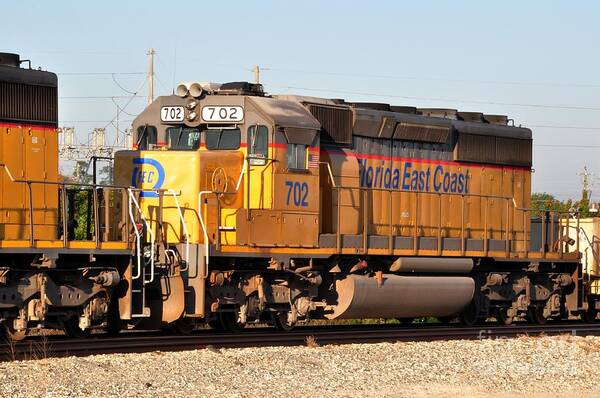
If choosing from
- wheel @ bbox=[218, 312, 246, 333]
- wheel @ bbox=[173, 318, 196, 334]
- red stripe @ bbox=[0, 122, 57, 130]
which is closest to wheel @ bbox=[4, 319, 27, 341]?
red stripe @ bbox=[0, 122, 57, 130]

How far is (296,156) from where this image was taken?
15.7 m

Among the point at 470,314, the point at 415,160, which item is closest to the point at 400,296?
the point at 470,314

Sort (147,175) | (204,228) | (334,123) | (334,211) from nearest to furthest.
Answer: (204,228) < (147,175) < (334,211) < (334,123)

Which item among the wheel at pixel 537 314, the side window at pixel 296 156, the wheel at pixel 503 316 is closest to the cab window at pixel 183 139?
the side window at pixel 296 156

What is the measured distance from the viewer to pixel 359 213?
55.6 feet

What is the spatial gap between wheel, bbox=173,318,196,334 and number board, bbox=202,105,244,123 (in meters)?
2.97

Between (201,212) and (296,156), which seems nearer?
(201,212)

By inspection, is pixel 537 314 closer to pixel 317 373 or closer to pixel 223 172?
pixel 223 172

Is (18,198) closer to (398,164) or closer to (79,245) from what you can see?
(79,245)

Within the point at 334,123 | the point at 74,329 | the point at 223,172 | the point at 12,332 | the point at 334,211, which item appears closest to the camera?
the point at 12,332

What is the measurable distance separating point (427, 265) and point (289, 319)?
9.39ft

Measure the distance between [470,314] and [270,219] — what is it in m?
5.37

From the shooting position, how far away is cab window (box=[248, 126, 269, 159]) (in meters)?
15.3

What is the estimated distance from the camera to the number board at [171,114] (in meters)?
15.6
